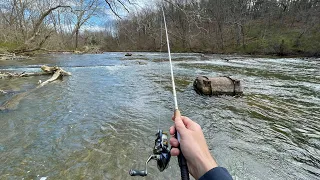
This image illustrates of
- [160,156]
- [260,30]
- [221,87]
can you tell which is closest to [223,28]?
[260,30]

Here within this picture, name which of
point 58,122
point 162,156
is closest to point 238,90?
point 58,122

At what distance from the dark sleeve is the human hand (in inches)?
1.3

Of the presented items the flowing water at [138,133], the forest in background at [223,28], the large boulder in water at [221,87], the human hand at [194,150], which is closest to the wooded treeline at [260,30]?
the forest in background at [223,28]

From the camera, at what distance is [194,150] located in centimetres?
141

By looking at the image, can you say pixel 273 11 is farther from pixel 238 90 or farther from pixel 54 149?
pixel 54 149

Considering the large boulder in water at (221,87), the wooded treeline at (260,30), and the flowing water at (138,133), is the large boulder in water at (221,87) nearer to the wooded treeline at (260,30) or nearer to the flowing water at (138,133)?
the flowing water at (138,133)

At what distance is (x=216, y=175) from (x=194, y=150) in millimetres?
234

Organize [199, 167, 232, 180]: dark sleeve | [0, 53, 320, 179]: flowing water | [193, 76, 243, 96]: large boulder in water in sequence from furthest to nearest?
[193, 76, 243, 96]: large boulder in water < [0, 53, 320, 179]: flowing water < [199, 167, 232, 180]: dark sleeve

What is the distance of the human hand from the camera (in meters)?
1.33

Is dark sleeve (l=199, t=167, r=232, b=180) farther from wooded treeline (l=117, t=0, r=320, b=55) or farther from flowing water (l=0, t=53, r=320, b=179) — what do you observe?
wooded treeline (l=117, t=0, r=320, b=55)

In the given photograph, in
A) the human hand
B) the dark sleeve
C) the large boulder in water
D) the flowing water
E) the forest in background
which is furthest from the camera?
the forest in background

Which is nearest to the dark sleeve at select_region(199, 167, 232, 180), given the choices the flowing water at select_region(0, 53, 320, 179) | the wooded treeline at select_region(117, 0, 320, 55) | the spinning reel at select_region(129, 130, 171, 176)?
the spinning reel at select_region(129, 130, 171, 176)

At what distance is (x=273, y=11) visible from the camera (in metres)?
49.7

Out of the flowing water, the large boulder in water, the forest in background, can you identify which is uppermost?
the forest in background
